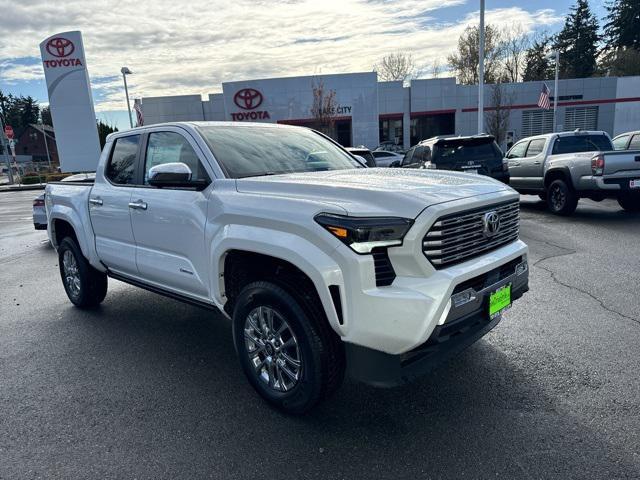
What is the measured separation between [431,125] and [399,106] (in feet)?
12.2

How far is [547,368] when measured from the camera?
3576 millimetres

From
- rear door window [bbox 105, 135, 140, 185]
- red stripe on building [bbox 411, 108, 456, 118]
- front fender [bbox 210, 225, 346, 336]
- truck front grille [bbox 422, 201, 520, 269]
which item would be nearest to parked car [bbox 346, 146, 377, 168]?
truck front grille [bbox 422, 201, 520, 269]

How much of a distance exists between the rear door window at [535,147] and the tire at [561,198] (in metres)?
1.20

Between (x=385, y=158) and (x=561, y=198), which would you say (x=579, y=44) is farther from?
(x=561, y=198)

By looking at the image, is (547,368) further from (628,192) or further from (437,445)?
(628,192)

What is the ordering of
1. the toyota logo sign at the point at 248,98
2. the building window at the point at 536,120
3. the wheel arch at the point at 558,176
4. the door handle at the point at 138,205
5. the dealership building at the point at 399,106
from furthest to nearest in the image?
the building window at the point at 536,120
the dealership building at the point at 399,106
the toyota logo sign at the point at 248,98
the wheel arch at the point at 558,176
the door handle at the point at 138,205

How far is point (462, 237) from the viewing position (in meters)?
2.86

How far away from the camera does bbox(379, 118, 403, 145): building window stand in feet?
122

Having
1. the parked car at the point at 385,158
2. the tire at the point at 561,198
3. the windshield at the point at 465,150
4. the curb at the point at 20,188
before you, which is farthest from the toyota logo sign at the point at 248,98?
the tire at the point at 561,198

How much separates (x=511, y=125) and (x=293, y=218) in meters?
40.0

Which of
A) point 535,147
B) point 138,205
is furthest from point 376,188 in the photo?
point 535,147

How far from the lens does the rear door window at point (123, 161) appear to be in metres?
4.54

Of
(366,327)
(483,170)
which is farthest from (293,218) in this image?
(483,170)

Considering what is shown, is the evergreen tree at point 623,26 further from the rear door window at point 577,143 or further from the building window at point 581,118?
the rear door window at point 577,143
